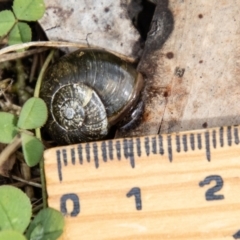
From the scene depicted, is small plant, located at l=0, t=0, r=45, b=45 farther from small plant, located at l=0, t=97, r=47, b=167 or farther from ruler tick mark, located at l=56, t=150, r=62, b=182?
ruler tick mark, located at l=56, t=150, r=62, b=182

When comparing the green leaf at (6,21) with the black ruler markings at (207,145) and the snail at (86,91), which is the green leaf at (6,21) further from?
the black ruler markings at (207,145)

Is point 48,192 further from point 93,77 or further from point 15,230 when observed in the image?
point 93,77

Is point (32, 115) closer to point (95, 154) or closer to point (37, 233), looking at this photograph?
point (95, 154)

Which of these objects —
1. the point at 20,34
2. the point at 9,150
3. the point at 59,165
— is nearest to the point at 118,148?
the point at 59,165

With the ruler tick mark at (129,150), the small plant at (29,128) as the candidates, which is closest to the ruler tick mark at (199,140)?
the ruler tick mark at (129,150)

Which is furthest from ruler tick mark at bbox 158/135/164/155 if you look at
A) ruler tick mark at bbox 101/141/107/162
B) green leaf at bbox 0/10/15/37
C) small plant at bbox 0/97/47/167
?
green leaf at bbox 0/10/15/37

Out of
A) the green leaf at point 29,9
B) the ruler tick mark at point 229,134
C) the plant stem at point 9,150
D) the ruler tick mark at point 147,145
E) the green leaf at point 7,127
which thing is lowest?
the plant stem at point 9,150
